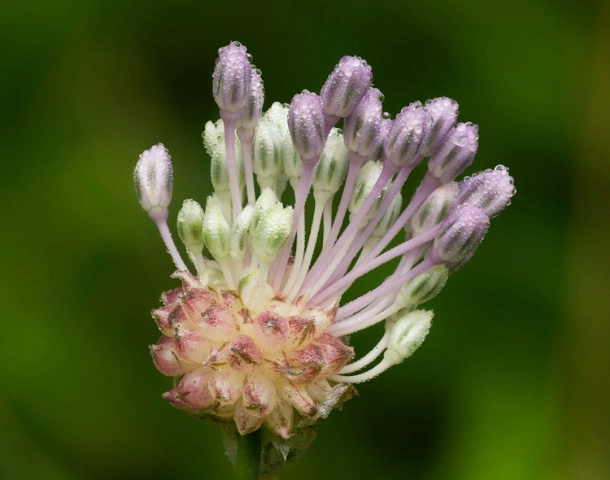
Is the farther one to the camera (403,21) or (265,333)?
(403,21)

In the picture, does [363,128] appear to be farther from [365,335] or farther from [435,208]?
[365,335]

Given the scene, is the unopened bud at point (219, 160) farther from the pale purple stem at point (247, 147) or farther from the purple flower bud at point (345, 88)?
the purple flower bud at point (345, 88)

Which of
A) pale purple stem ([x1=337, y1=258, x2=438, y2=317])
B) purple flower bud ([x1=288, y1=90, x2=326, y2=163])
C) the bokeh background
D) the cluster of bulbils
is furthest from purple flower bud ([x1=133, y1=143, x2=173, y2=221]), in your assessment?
the bokeh background

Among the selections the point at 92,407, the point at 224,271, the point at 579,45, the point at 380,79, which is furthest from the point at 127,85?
the point at 224,271

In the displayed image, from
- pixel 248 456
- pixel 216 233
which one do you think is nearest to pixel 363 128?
pixel 216 233

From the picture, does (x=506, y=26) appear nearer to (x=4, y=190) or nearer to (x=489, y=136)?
(x=489, y=136)

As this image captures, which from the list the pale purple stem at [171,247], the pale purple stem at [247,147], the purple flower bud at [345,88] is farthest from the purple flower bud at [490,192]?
the pale purple stem at [171,247]
